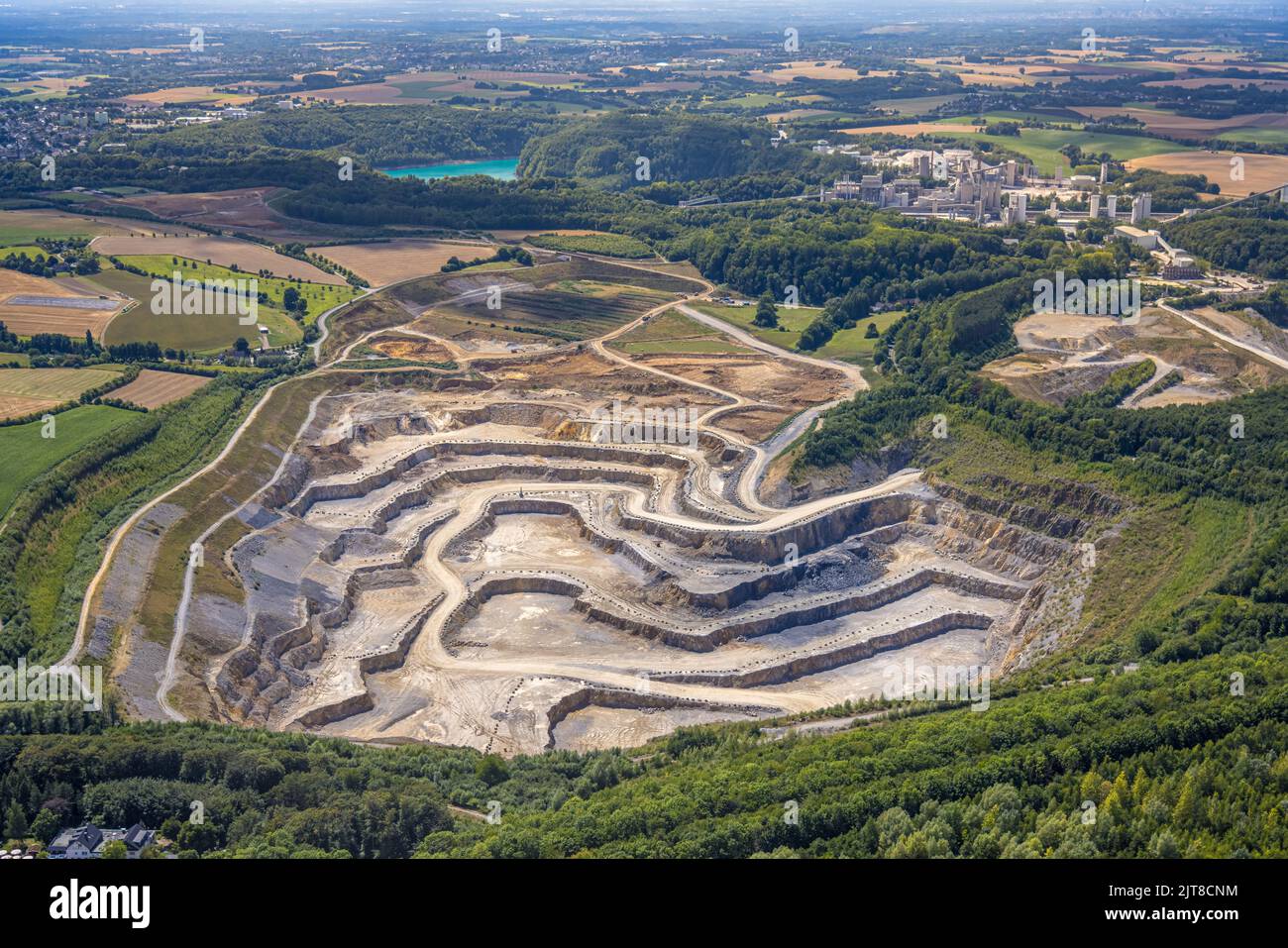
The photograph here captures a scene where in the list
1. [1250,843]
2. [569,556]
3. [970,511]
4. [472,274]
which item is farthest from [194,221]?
[1250,843]

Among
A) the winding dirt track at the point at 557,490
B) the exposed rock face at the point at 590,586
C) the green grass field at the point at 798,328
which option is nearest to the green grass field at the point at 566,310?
the winding dirt track at the point at 557,490

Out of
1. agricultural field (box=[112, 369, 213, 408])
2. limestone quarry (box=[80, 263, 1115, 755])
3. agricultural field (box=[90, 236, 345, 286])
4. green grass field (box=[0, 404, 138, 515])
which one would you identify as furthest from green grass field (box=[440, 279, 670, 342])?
green grass field (box=[0, 404, 138, 515])

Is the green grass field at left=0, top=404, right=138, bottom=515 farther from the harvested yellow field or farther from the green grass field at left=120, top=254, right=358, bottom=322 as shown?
the harvested yellow field

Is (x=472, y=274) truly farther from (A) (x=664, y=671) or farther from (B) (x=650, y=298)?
(A) (x=664, y=671)

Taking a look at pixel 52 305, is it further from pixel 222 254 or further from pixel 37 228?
pixel 37 228

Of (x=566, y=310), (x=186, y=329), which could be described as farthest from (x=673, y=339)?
(x=186, y=329)

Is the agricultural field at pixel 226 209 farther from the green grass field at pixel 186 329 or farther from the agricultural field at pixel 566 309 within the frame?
the agricultural field at pixel 566 309
